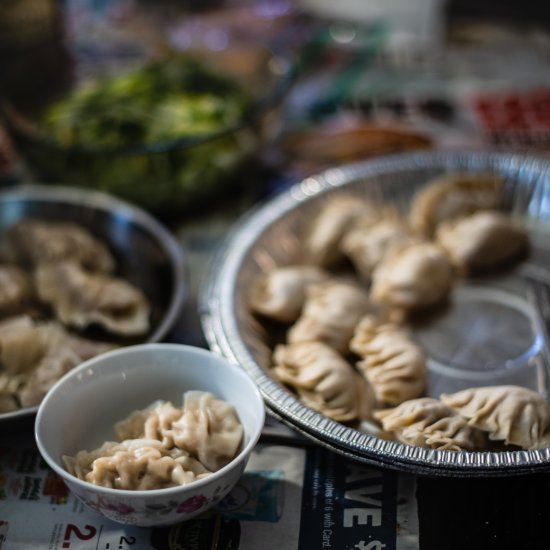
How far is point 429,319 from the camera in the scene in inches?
47.2

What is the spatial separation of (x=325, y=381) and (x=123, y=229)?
0.52 m

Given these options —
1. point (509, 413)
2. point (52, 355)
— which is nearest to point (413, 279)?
point (509, 413)

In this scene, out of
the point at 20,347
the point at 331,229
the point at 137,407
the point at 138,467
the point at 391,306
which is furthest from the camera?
the point at 331,229

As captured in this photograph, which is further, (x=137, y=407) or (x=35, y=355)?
(x=35, y=355)

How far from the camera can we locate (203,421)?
0.90 meters

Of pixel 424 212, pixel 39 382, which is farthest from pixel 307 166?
pixel 39 382

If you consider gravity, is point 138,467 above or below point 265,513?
above

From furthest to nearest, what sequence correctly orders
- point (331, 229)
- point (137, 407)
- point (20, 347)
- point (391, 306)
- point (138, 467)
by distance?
point (331, 229) → point (391, 306) → point (20, 347) → point (137, 407) → point (138, 467)

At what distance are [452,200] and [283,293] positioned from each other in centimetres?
40

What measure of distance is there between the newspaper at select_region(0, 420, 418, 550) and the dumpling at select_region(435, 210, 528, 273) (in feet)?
1.48

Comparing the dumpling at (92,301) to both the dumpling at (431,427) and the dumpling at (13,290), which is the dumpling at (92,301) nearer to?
the dumpling at (13,290)

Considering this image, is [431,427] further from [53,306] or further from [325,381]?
[53,306]

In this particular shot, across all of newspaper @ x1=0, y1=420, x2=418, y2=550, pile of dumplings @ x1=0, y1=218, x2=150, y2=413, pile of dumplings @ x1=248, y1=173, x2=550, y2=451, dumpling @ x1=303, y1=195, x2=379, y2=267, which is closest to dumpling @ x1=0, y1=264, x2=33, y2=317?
pile of dumplings @ x1=0, y1=218, x2=150, y2=413

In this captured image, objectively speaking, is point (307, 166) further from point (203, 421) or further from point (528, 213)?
point (203, 421)
